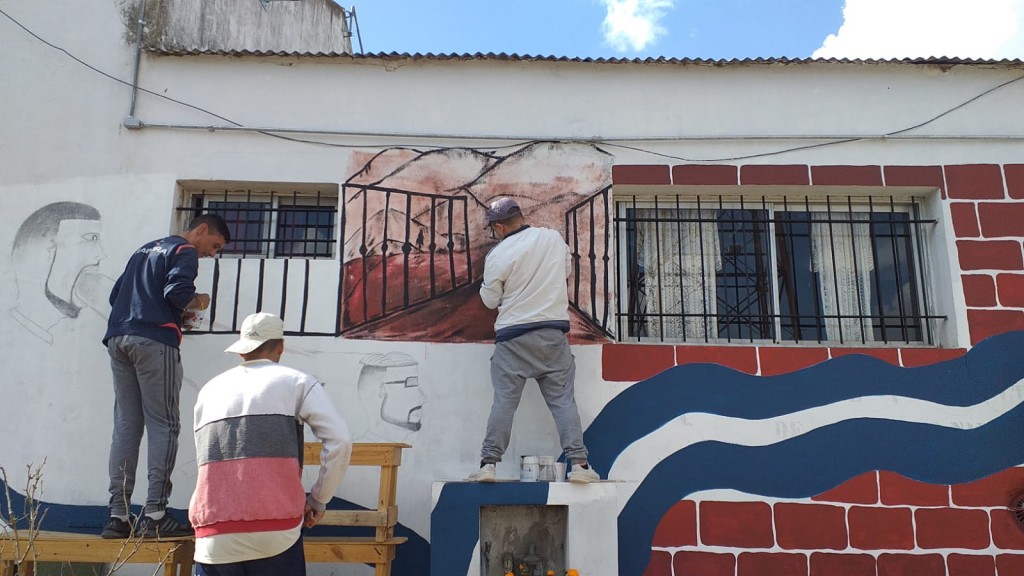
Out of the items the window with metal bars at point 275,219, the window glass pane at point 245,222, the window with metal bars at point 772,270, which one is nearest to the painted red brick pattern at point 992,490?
the window with metal bars at point 772,270

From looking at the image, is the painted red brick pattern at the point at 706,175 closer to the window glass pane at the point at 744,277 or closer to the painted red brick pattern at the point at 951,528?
the window glass pane at the point at 744,277

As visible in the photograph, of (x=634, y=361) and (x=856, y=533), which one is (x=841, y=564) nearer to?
(x=856, y=533)

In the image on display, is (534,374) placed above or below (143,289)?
below

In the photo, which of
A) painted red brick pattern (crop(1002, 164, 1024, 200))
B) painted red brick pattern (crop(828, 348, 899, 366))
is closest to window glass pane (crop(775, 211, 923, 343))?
painted red brick pattern (crop(828, 348, 899, 366))

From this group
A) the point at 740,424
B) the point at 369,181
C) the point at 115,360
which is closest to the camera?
the point at 115,360

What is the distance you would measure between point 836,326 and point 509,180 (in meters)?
2.44

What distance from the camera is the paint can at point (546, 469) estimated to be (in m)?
4.77

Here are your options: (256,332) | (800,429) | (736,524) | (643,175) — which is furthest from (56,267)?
(800,429)

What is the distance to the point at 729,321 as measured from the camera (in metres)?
5.57

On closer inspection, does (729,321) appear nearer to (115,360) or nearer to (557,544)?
(557,544)

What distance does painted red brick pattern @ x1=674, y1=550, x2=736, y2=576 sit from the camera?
16.3ft

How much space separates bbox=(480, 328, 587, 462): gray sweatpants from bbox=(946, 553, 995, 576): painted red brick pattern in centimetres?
237

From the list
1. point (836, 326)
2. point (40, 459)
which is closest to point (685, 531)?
point (836, 326)

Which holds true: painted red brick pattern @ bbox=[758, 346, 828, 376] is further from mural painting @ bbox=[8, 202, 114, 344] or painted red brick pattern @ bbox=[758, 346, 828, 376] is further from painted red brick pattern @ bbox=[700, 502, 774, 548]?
mural painting @ bbox=[8, 202, 114, 344]
